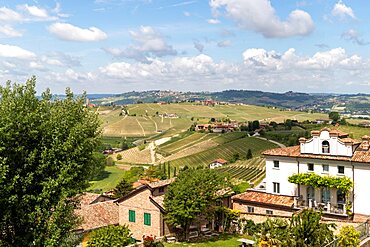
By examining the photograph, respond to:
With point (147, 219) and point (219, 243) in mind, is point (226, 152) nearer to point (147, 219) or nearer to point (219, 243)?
point (147, 219)

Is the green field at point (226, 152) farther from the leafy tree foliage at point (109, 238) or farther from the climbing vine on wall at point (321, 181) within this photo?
the leafy tree foliage at point (109, 238)

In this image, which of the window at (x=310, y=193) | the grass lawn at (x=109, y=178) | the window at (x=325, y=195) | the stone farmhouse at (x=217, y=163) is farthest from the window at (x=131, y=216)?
the stone farmhouse at (x=217, y=163)

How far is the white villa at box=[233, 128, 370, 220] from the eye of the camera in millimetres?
33531

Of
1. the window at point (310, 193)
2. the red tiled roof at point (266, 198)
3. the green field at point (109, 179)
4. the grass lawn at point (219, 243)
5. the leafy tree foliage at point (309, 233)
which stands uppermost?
the leafy tree foliage at point (309, 233)

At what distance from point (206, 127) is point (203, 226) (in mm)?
139981

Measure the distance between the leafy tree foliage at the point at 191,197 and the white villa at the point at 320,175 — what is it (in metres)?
5.42

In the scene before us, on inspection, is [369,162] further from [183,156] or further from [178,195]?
[183,156]

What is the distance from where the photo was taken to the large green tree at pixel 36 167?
1440cm

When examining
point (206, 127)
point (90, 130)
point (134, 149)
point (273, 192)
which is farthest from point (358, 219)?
point (206, 127)

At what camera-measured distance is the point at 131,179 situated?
85.1 m

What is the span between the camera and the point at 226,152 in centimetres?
11925

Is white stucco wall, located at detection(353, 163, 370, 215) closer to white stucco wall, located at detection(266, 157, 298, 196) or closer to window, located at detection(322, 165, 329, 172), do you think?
window, located at detection(322, 165, 329, 172)

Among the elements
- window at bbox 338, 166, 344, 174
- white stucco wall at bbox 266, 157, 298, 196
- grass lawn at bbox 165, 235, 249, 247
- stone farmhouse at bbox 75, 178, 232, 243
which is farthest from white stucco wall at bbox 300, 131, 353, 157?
grass lawn at bbox 165, 235, 249, 247

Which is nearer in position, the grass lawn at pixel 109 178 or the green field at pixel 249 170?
the green field at pixel 249 170
